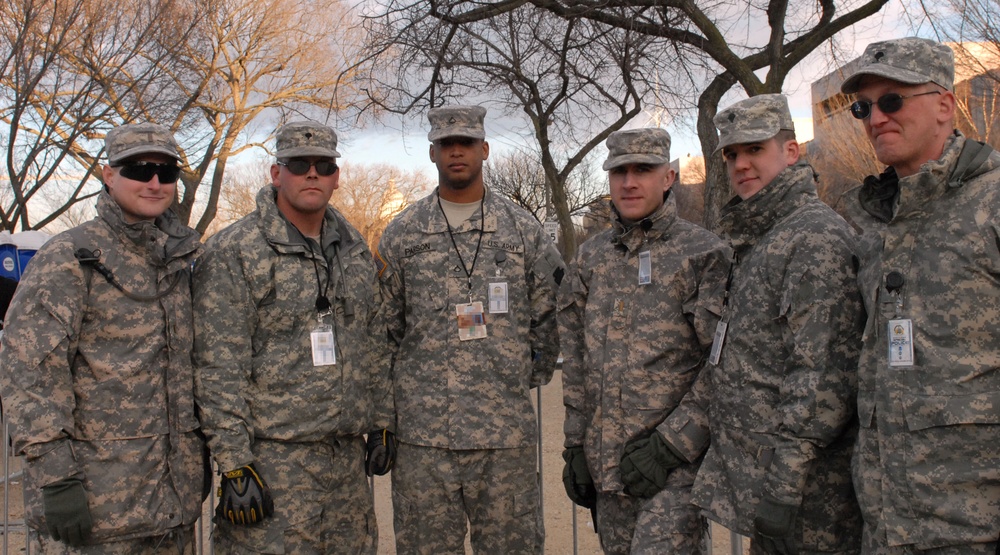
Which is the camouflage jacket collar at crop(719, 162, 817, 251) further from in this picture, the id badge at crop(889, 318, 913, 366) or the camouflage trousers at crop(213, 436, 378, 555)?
the camouflage trousers at crop(213, 436, 378, 555)

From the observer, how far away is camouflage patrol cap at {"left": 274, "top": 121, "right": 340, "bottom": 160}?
3840mm

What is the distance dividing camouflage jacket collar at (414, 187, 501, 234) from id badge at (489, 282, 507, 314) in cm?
32

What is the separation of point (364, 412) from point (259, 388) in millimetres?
552

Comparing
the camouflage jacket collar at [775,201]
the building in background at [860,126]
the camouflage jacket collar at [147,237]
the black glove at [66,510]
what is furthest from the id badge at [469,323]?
the building in background at [860,126]

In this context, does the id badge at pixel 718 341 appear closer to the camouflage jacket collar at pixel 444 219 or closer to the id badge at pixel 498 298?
the id badge at pixel 498 298

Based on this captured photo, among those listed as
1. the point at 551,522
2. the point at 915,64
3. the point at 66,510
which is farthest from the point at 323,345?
the point at 551,522

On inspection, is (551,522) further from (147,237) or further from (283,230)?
(147,237)

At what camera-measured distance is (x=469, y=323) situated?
4.05 metres

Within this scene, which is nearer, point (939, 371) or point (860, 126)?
point (939, 371)

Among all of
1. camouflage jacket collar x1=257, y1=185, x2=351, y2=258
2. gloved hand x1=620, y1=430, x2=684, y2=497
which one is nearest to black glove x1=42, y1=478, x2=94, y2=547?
camouflage jacket collar x1=257, y1=185, x2=351, y2=258

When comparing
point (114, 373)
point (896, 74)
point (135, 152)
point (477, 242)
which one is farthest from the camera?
point (477, 242)

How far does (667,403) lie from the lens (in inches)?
138

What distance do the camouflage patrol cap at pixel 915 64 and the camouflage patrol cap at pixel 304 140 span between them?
248 cm

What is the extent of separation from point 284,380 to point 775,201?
240 centimetres
